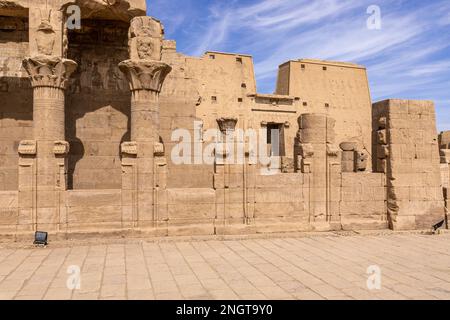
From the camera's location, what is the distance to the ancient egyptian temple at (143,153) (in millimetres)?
9125

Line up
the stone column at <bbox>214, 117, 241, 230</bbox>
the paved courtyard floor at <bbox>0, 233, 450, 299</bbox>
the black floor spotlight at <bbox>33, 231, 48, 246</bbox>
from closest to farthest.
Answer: the paved courtyard floor at <bbox>0, 233, 450, 299</bbox> < the black floor spotlight at <bbox>33, 231, 48, 246</bbox> < the stone column at <bbox>214, 117, 241, 230</bbox>

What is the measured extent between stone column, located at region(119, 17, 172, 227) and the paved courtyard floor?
1042 mm

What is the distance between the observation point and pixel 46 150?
29.6 feet

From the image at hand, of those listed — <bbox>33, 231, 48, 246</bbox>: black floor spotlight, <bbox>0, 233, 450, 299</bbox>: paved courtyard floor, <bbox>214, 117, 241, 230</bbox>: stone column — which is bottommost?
<bbox>0, 233, 450, 299</bbox>: paved courtyard floor

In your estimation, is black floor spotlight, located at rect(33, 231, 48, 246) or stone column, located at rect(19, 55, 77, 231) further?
stone column, located at rect(19, 55, 77, 231)

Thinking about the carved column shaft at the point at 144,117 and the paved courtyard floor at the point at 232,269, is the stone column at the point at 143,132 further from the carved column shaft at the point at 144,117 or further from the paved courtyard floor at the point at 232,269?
the paved courtyard floor at the point at 232,269

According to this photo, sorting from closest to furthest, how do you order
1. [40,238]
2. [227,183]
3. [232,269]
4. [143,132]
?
[232,269], [40,238], [143,132], [227,183]

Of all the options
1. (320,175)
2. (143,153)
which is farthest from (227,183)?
(320,175)

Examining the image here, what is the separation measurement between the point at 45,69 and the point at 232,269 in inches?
252

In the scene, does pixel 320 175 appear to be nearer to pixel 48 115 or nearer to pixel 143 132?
pixel 143 132

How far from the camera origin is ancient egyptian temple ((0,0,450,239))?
912 cm

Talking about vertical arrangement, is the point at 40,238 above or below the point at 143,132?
below

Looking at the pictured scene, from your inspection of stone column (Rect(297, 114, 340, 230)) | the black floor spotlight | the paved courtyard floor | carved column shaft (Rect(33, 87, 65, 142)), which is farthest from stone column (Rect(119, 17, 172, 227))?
stone column (Rect(297, 114, 340, 230))

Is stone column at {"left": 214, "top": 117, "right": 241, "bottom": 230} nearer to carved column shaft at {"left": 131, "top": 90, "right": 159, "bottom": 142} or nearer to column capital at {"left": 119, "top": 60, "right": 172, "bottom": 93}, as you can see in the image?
carved column shaft at {"left": 131, "top": 90, "right": 159, "bottom": 142}
